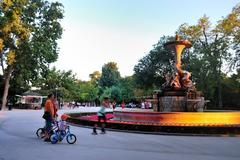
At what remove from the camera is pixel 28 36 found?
153 feet

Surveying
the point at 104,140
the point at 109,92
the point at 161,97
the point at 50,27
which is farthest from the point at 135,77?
the point at 104,140

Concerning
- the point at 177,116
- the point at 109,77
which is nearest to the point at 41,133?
the point at 177,116

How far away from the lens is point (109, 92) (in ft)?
343

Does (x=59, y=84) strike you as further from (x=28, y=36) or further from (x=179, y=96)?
(x=179, y=96)

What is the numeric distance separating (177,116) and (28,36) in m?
32.5

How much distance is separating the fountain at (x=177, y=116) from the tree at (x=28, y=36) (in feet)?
61.8

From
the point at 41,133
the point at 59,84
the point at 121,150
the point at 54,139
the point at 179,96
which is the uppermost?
the point at 59,84

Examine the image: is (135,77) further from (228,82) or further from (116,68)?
(116,68)

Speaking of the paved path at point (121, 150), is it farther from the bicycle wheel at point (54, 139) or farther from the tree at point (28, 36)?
the tree at point (28, 36)

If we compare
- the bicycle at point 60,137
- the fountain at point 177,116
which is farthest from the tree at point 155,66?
the bicycle at point 60,137

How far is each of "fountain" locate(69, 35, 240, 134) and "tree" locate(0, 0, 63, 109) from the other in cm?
1884

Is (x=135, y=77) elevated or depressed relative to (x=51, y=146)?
elevated

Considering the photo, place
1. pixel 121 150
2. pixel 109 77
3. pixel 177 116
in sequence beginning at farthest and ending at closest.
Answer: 1. pixel 109 77
2. pixel 177 116
3. pixel 121 150

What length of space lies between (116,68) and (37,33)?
79856 millimetres
